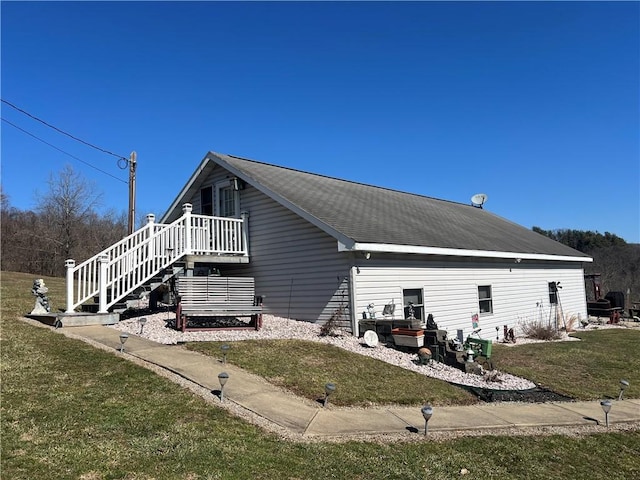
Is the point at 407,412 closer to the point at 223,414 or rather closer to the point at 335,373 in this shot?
the point at 335,373

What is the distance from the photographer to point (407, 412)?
655 cm

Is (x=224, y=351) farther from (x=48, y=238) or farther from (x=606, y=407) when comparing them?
(x=48, y=238)

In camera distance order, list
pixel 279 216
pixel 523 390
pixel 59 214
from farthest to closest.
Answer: pixel 59 214 → pixel 279 216 → pixel 523 390

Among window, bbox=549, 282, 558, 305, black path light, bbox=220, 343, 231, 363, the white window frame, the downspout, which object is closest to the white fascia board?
the downspout

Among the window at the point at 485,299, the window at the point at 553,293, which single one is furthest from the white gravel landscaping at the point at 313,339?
the window at the point at 553,293

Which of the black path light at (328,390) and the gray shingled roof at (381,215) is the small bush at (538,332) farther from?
the black path light at (328,390)

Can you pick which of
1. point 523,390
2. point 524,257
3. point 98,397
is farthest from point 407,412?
point 524,257

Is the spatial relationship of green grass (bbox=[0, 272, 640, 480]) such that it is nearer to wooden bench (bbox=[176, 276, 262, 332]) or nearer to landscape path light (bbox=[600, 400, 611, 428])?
landscape path light (bbox=[600, 400, 611, 428])

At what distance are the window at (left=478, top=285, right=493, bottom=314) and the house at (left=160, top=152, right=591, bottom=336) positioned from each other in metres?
0.04

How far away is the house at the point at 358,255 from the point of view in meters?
11.7

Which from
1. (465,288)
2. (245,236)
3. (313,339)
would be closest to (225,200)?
(245,236)

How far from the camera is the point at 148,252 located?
12.0 meters

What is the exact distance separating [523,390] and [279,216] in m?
8.00

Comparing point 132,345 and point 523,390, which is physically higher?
point 132,345
